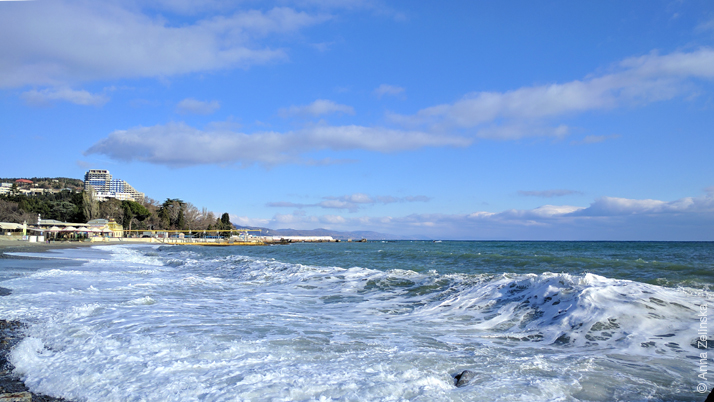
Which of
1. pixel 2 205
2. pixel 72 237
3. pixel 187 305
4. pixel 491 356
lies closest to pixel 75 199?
pixel 2 205

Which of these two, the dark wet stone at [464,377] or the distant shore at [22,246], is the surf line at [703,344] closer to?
the dark wet stone at [464,377]

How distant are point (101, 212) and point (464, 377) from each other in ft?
388

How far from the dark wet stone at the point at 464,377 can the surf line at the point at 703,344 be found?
2.45 m

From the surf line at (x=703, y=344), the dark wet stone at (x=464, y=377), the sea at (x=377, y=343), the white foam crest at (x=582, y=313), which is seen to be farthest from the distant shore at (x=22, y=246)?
the surf line at (x=703, y=344)

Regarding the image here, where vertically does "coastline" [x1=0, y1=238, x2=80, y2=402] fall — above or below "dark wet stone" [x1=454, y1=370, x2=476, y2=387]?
below

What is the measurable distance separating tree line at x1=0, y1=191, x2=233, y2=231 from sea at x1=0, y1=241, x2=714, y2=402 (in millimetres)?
93953

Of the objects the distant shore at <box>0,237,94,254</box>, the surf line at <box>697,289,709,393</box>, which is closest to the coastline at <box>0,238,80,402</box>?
the surf line at <box>697,289,709,393</box>

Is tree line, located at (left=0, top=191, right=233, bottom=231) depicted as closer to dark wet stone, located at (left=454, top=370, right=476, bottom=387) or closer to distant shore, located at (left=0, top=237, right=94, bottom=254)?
distant shore, located at (left=0, top=237, right=94, bottom=254)

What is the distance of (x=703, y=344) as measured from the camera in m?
6.37

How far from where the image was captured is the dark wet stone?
4.78 metres

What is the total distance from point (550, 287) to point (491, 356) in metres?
4.88

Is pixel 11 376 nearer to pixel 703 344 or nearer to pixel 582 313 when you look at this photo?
pixel 582 313

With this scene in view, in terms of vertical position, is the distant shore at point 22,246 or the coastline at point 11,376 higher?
the coastline at point 11,376

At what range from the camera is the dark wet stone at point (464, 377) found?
4.78 metres
